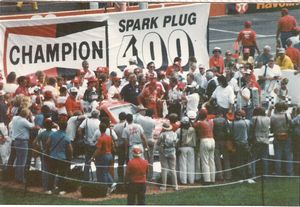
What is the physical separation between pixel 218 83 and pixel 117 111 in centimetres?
247

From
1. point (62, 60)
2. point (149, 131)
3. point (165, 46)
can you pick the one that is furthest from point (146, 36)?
point (149, 131)

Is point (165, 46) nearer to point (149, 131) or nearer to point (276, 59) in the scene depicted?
point (276, 59)

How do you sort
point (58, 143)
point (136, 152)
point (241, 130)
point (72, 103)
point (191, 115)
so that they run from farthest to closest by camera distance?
1. point (72, 103)
2. point (191, 115)
3. point (241, 130)
4. point (58, 143)
5. point (136, 152)

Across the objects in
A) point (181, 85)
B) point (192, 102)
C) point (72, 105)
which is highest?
point (181, 85)

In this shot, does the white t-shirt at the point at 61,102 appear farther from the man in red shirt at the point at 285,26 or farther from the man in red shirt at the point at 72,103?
the man in red shirt at the point at 285,26

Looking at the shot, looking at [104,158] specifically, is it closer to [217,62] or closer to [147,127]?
[147,127]

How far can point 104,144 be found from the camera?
1800cm

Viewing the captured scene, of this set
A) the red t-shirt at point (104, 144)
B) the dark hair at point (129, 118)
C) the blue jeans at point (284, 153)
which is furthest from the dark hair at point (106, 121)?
the blue jeans at point (284, 153)

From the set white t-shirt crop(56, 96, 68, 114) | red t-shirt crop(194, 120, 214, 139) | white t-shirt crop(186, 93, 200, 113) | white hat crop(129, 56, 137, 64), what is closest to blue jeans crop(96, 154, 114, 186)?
white t-shirt crop(56, 96, 68, 114)

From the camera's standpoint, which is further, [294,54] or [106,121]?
[294,54]

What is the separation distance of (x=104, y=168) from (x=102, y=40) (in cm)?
481

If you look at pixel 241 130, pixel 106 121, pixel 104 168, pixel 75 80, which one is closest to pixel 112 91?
pixel 75 80

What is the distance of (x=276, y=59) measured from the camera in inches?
882

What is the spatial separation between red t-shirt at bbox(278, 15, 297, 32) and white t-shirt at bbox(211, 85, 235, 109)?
4.63 meters
